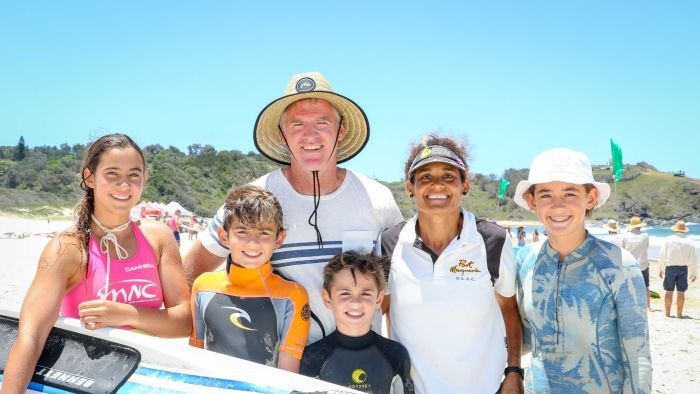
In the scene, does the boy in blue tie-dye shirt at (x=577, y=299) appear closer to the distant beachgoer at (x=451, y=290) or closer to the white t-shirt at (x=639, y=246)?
the distant beachgoer at (x=451, y=290)

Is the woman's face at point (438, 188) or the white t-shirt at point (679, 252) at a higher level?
the woman's face at point (438, 188)

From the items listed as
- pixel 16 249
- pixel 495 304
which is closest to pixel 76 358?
pixel 495 304

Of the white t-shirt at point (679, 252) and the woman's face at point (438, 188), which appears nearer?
the woman's face at point (438, 188)

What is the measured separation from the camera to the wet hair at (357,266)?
2.78 meters

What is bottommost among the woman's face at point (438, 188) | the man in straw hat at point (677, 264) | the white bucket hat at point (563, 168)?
the man in straw hat at point (677, 264)

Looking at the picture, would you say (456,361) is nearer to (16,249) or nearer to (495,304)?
(495,304)

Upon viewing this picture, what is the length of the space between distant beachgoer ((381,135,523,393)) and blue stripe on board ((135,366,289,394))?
969mm

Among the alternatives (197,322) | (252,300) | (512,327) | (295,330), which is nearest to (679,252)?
(512,327)

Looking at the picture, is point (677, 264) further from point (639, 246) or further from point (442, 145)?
point (442, 145)

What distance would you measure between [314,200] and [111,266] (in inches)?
45.4

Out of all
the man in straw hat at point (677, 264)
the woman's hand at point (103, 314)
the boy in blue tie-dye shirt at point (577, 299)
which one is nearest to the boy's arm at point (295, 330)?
the woman's hand at point (103, 314)

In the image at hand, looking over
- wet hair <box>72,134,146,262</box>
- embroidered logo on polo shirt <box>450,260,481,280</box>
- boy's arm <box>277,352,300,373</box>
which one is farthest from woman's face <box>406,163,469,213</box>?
wet hair <box>72,134,146,262</box>

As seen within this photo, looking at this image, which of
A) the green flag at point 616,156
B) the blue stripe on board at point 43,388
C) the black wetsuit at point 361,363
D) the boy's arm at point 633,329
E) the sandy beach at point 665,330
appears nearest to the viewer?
the blue stripe on board at point 43,388

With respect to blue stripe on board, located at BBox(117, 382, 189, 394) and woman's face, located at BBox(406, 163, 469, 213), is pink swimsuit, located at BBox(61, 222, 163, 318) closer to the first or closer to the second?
blue stripe on board, located at BBox(117, 382, 189, 394)
